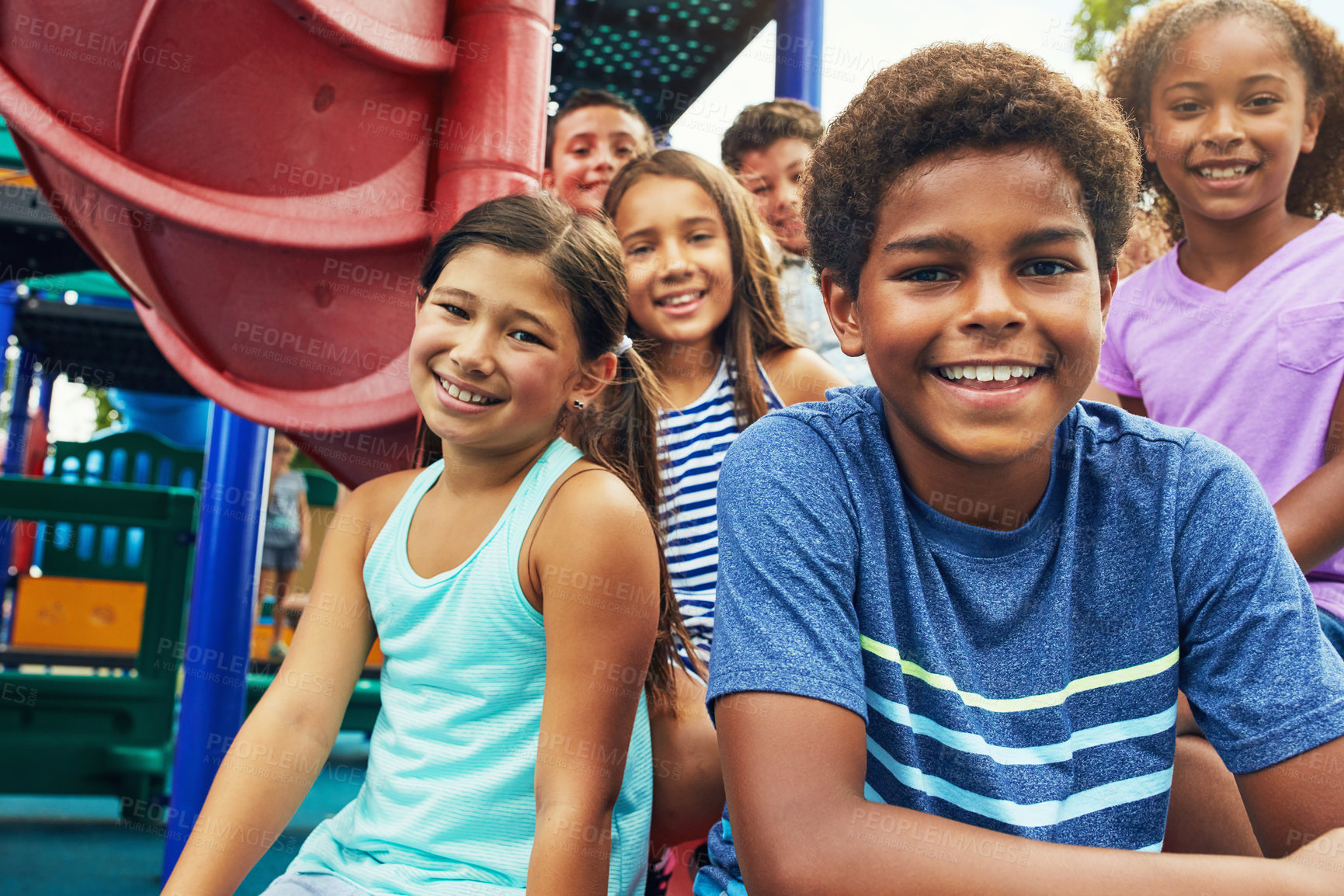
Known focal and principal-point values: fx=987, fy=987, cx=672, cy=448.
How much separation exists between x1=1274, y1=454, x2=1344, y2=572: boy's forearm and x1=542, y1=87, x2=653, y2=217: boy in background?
1.61 meters

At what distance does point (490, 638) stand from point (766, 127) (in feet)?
5.66

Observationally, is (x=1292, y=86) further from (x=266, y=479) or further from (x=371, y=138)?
(x=266, y=479)

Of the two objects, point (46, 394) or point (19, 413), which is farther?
point (46, 394)

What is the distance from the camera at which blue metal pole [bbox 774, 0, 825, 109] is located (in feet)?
9.28

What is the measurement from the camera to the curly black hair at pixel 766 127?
248 cm

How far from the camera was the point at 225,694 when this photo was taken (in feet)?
7.25

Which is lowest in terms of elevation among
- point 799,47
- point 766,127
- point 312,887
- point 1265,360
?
point 312,887

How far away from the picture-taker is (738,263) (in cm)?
192

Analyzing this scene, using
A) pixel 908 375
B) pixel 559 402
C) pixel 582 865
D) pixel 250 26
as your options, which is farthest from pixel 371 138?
pixel 582 865

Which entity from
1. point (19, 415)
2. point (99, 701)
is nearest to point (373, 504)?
point (99, 701)

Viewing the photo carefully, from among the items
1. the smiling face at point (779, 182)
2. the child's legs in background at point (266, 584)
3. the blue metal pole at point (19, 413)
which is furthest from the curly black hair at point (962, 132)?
the blue metal pole at point (19, 413)

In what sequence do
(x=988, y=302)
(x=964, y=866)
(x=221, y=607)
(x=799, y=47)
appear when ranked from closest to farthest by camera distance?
(x=964, y=866), (x=988, y=302), (x=221, y=607), (x=799, y=47)

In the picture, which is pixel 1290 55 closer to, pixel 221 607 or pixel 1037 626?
pixel 1037 626

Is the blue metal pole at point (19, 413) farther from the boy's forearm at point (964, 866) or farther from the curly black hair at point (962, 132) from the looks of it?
the boy's forearm at point (964, 866)
